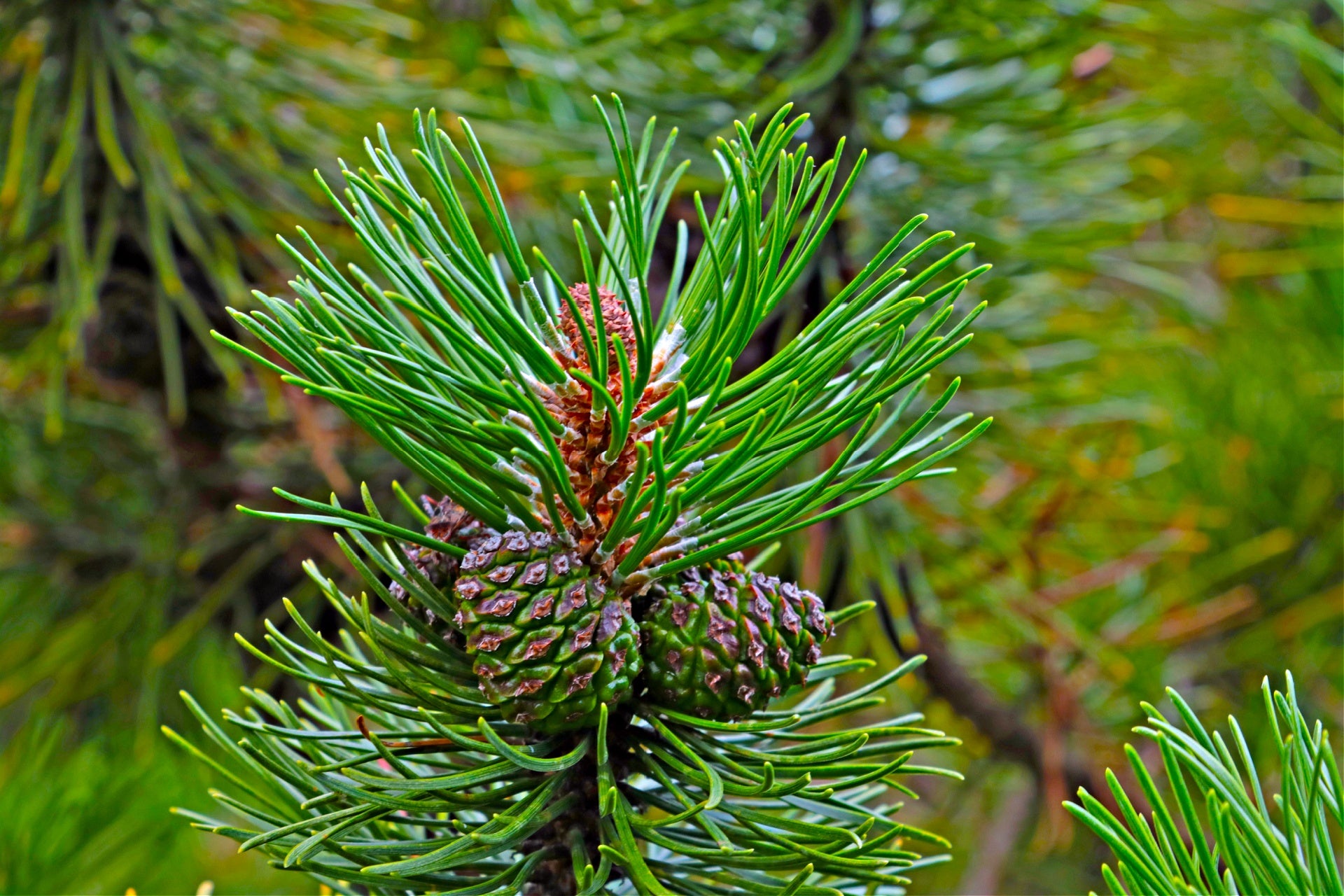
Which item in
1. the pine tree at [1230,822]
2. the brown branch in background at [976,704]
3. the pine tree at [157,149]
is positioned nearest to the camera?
the pine tree at [1230,822]

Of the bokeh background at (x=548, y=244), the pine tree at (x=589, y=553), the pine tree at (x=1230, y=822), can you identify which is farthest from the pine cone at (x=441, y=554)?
the bokeh background at (x=548, y=244)

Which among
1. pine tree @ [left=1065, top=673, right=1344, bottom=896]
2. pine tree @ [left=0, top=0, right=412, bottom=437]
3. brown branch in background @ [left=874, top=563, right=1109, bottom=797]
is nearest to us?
pine tree @ [left=1065, top=673, right=1344, bottom=896]

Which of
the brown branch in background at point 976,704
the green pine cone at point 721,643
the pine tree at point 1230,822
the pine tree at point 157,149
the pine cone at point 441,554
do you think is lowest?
the brown branch in background at point 976,704

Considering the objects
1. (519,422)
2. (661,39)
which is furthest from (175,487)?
(519,422)

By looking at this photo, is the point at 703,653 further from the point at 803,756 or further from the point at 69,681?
Answer: the point at 69,681

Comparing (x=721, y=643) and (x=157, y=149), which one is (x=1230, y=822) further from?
(x=157, y=149)

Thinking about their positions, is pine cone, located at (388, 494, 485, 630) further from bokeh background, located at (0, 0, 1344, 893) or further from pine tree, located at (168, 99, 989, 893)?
bokeh background, located at (0, 0, 1344, 893)

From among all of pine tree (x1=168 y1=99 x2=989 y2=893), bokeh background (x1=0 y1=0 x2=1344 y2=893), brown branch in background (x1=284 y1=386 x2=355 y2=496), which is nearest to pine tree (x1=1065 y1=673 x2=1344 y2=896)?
pine tree (x1=168 y1=99 x2=989 y2=893)

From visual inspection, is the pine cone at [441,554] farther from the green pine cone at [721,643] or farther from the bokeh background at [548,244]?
the bokeh background at [548,244]
